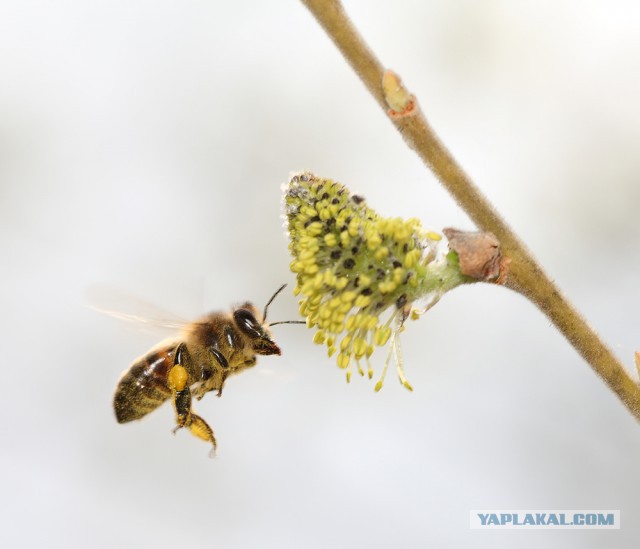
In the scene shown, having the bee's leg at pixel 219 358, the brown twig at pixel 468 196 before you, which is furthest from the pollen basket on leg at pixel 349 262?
the bee's leg at pixel 219 358

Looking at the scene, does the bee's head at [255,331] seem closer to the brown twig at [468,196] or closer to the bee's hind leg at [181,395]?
the bee's hind leg at [181,395]

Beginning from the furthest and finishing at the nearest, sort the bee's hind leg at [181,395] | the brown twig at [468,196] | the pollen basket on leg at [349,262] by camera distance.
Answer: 1. the bee's hind leg at [181,395]
2. the pollen basket on leg at [349,262]
3. the brown twig at [468,196]

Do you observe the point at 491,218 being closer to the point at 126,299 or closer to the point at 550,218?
the point at 126,299

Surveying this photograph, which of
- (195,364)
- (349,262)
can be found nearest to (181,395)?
(195,364)

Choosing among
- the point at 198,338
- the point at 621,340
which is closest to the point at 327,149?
the point at 621,340

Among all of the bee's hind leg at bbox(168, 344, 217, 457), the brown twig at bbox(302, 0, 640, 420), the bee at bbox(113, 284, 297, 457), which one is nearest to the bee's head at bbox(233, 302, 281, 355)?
the bee at bbox(113, 284, 297, 457)
